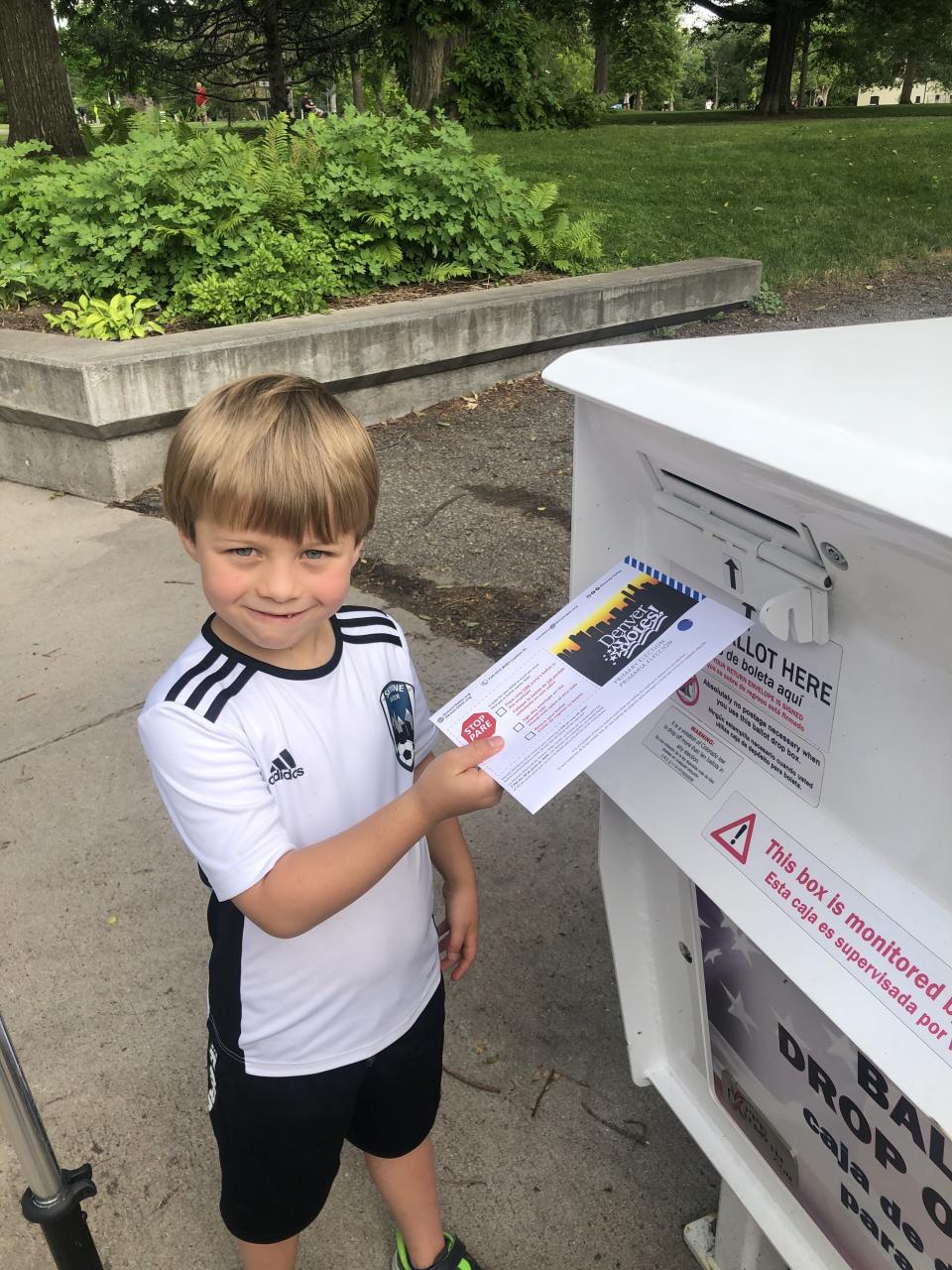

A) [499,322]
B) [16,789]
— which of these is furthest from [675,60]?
[16,789]

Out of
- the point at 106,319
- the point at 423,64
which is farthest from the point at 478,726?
the point at 423,64

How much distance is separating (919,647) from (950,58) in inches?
2222

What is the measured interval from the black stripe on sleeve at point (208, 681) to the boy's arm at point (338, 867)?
0.21 meters

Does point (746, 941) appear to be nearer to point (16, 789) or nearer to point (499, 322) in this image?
point (16, 789)

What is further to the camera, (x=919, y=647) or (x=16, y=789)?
(x=16, y=789)

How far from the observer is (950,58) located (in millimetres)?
46625

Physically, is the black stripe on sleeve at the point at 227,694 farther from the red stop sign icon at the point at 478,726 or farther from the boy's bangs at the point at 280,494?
the red stop sign icon at the point at 478,726

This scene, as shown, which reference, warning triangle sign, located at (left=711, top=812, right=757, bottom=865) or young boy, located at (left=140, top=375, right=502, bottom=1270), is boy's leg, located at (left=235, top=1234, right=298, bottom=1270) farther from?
warning triangle sign, located at (left=711, top=812, right=757, bottom=865)

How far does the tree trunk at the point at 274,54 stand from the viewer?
2016cm

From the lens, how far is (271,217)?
232 inches

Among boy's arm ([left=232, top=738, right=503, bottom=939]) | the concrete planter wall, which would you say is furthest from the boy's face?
the concrete planter wall

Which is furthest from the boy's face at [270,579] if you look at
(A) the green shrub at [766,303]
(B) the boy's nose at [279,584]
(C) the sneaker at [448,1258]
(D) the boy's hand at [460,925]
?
(A) the green shrub at [766,303]

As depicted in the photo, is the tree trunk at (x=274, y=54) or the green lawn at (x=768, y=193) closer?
the green lawn at (x=768, y=193)

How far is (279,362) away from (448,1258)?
13.9 feet
